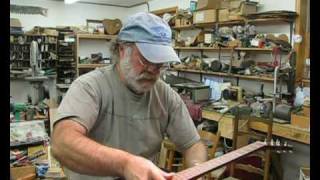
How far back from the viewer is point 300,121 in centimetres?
360

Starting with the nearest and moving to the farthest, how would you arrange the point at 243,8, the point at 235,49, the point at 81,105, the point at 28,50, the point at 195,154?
the point at 81,105 → the point at 195,154 → the point at 243,8 → the point at 235,49 → the point at 28,50

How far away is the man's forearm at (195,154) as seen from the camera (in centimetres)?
159

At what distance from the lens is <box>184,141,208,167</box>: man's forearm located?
1.59 m

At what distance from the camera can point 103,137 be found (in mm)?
1417

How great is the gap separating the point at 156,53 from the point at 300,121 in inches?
108

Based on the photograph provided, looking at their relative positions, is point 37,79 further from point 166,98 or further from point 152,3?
point 166,98

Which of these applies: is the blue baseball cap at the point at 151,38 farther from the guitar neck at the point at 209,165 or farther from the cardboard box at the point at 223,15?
the cardboard box at the point at 223,15

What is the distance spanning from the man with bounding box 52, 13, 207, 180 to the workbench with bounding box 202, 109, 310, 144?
7.26 ft

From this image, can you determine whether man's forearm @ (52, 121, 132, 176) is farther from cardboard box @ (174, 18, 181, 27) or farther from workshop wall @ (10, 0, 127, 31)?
workshop wall @ (10, 0, 127, 31)

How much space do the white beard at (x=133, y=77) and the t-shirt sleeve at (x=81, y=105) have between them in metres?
0.15

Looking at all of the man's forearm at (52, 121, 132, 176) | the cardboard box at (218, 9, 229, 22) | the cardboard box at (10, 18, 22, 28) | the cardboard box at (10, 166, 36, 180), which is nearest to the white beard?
the man's forearm at (52, 121, 132, 176)

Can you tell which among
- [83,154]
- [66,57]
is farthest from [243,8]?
[66,57]

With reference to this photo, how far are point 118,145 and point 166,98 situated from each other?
34 cm

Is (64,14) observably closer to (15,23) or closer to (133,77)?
(15,23)
